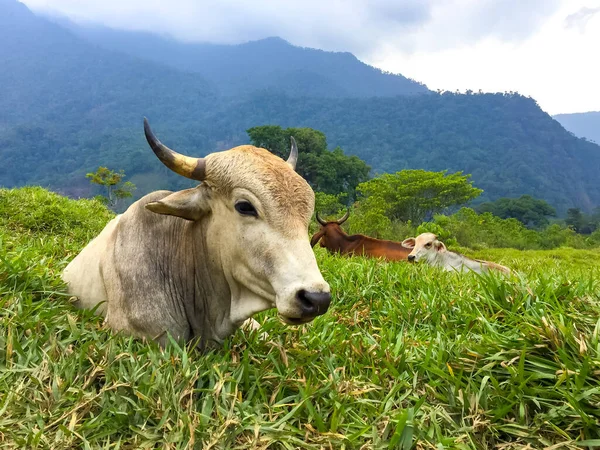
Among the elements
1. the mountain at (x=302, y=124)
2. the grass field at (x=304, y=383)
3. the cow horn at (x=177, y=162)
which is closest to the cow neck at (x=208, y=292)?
the grass field at (x=304, y=383)

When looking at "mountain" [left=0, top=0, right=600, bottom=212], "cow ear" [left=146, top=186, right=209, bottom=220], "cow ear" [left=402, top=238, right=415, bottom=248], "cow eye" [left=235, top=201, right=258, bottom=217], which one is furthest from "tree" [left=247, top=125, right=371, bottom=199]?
"cow eye" [left=235, top=201, right=258, bottom=217]

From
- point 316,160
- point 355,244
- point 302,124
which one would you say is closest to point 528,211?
point 316,160

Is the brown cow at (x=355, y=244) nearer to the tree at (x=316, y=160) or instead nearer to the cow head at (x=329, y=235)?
the cow head at (x=329, y=235)

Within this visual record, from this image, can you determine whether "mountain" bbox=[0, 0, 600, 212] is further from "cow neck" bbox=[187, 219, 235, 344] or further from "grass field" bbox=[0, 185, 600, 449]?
"grass field" bbox=[0, 185, 600, 449]

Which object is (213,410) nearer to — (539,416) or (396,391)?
(396,391)

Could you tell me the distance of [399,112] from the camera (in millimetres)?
148250

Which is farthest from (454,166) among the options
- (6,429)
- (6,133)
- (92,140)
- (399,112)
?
(6,133)

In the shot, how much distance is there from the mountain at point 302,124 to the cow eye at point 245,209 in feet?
257

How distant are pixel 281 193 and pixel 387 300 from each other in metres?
2.12

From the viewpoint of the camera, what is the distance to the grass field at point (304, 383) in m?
1.78

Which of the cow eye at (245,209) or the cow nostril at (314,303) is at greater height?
the cow eye at (245,209)

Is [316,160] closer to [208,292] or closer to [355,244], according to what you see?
[355,244]

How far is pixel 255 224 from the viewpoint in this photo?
231cm

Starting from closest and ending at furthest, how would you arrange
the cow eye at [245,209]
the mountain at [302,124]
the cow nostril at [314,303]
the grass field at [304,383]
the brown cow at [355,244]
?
the grass field at [304,383]
the cow nostril at [314,303]
the cow eye at [245,209]
the brown cow at [355,244]
the mountain at [302,124]
